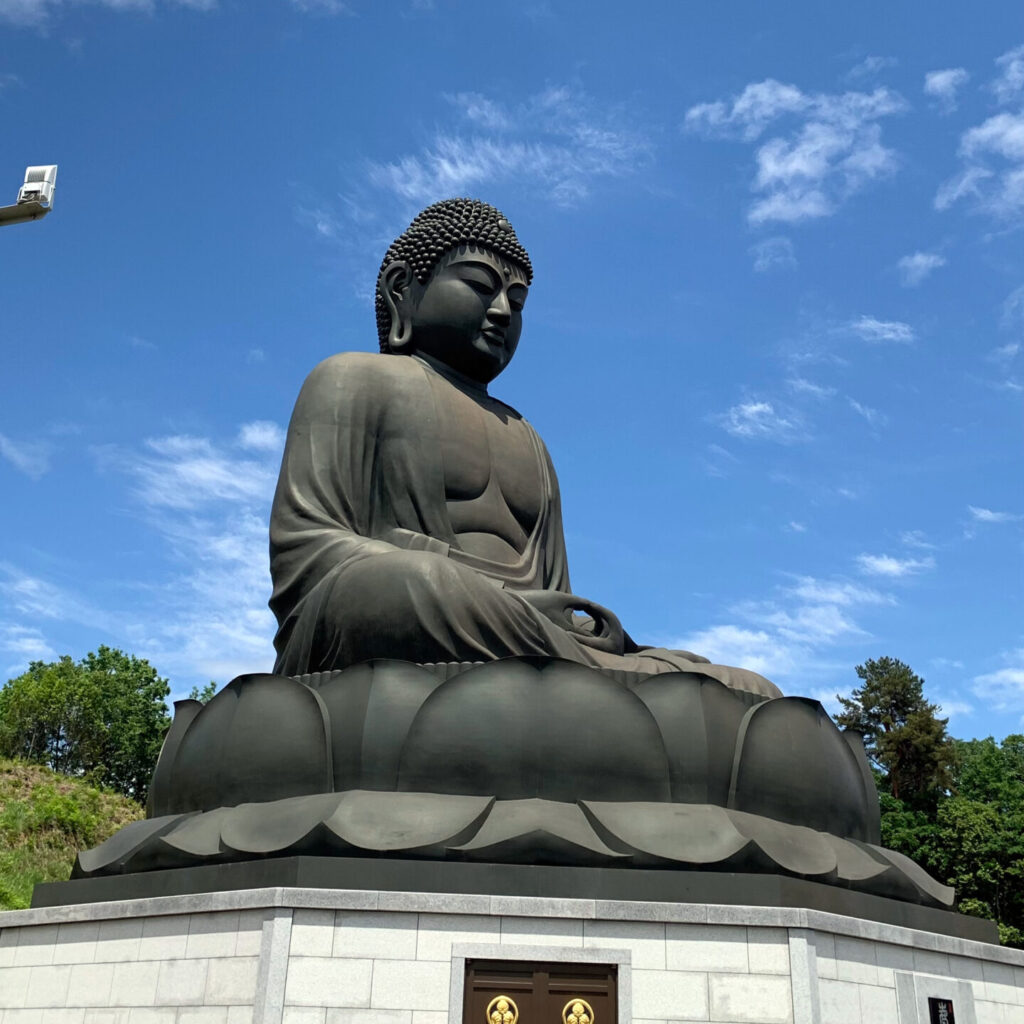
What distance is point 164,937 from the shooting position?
5.91 meters

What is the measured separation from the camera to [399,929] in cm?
548

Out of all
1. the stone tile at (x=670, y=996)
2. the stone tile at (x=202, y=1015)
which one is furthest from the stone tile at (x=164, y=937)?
the stone tile at (x=670, y=996)

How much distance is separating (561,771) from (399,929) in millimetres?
1287

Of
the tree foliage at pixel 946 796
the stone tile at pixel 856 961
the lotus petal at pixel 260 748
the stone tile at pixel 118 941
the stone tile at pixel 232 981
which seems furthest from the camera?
the tree foliage at pixel 946 796

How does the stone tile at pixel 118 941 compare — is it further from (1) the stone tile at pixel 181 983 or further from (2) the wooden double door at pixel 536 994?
(2) the wooden double door at pixel 536 994

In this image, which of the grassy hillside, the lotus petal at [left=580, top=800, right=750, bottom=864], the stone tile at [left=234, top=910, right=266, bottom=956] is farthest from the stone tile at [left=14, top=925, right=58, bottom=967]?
the grassy hillside

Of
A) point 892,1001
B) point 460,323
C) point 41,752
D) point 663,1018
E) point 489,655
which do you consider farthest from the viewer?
point 41,752

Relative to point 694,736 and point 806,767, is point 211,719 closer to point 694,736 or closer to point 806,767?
point 694,736

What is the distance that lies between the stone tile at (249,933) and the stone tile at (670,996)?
174cm

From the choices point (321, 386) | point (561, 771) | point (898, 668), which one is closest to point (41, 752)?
point (898, 668)

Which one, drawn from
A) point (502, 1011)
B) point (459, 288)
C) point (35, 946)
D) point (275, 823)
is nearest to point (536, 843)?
point (502, 1011)

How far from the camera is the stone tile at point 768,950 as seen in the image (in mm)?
5523

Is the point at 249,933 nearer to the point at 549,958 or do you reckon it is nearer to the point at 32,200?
the point at 549,958

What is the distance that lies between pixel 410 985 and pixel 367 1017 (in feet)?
0.76
